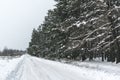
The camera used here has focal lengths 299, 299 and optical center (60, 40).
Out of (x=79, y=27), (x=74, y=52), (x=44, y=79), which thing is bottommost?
(x=44, y=79)

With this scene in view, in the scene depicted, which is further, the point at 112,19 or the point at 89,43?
the point at 89,43

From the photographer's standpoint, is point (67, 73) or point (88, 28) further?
point (88, 28)

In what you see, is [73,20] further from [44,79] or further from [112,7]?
[44,79]

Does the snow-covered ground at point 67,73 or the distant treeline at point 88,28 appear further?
the distant treeline at point 88,28

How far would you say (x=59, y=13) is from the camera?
40.8 metres

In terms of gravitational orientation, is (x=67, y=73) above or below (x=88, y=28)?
below

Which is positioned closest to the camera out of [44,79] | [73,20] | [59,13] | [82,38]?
[44,79]

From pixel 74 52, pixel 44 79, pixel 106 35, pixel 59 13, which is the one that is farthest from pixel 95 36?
pixel 44 79

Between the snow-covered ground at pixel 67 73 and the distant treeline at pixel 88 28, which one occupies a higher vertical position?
the distant treeline at pixel 88 28

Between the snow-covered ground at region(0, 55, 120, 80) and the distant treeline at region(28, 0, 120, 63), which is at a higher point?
the distant treeline at region(28, 0, 120, 63)

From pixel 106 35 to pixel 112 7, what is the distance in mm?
2777

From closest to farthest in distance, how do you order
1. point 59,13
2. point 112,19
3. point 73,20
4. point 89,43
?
1. point 112,19
2. point 89,43
3. point 73,20
4. point 59,13

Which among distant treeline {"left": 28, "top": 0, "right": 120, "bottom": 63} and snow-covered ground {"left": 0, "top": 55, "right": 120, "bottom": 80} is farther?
distant treeline {"left": 28, "top": 0, "right": 120, "bottom": 63}

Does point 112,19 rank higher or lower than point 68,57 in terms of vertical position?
higher
